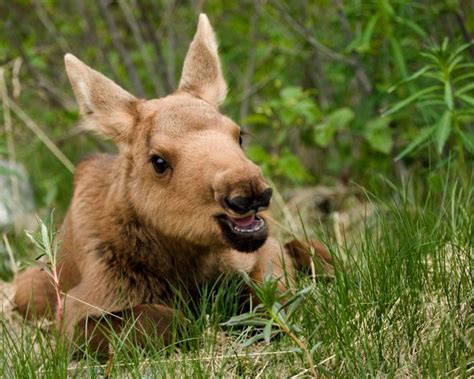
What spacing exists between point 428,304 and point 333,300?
46cm

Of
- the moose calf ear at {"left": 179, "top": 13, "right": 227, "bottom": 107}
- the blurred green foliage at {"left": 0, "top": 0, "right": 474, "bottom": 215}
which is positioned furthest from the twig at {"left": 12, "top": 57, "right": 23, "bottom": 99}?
the moose calf ear at {"left": 179, "top": 13, "right": 227, "bottom": 107}

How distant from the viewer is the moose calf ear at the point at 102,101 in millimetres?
5402

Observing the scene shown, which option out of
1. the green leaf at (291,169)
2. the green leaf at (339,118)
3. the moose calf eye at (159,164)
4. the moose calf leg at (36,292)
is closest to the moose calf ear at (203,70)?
the moose calf eye at (159,164)

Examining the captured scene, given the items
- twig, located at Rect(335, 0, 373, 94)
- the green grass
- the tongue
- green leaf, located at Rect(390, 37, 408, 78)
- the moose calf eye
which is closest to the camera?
the green grass

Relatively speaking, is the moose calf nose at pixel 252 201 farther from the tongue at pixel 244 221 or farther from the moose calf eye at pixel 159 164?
the moose calf eye at pixel 159 164

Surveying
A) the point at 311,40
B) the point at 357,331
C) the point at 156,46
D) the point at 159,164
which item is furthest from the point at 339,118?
the point at 357,331

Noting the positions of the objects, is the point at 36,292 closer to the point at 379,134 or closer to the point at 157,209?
the point at 157,209

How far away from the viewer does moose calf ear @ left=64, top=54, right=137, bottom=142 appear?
540 centimetres

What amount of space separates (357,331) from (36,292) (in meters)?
2.65

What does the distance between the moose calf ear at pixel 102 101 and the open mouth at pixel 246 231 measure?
1155mm

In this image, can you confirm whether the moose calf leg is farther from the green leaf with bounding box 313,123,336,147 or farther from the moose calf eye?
the green leaf with bounding box 313,123,336,147

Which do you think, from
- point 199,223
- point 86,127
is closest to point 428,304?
point 199,223

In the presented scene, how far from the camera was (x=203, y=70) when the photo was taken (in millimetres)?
5863

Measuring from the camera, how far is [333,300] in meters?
4.12
